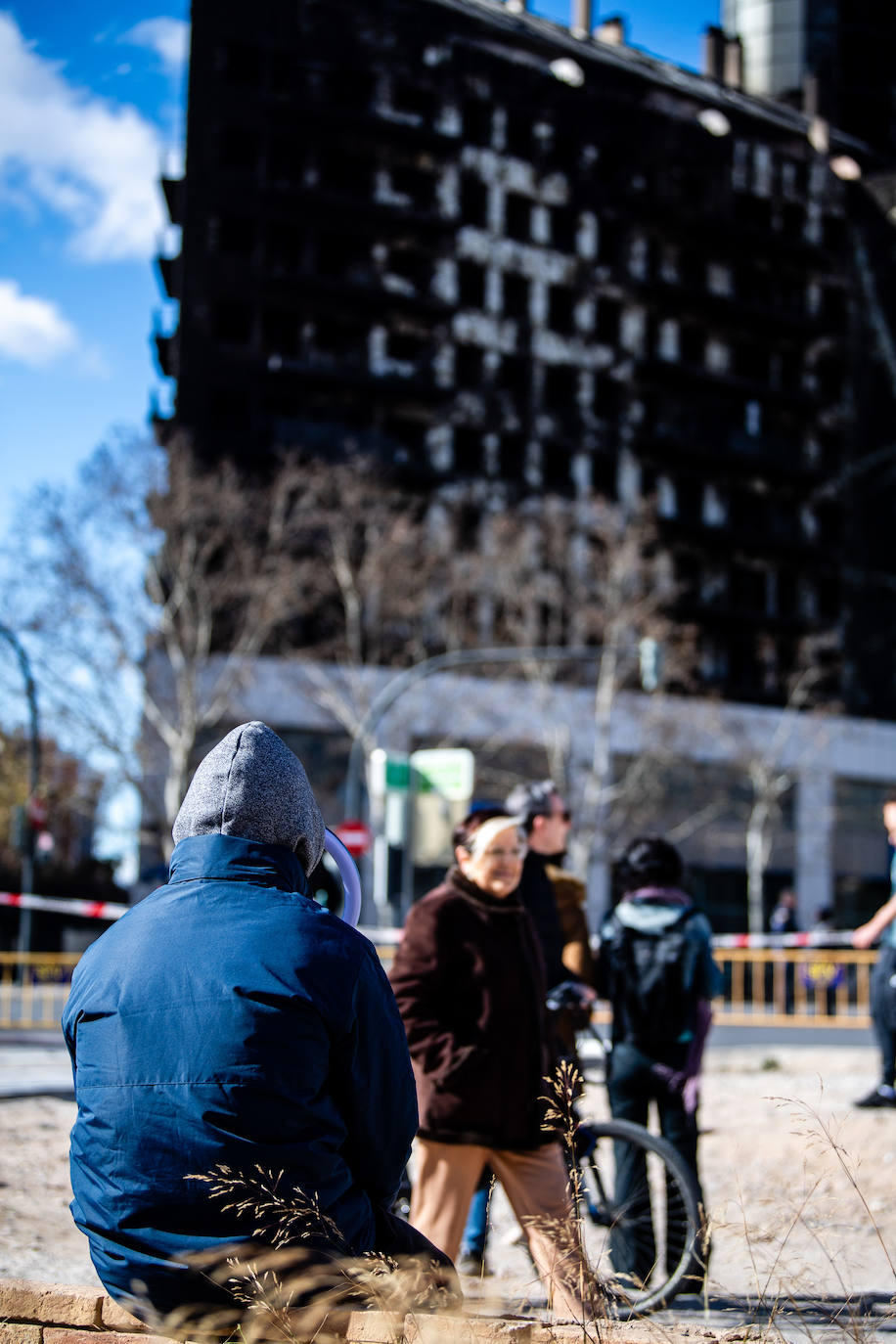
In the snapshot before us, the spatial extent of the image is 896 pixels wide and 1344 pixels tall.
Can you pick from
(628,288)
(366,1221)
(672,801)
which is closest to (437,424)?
(628,288)

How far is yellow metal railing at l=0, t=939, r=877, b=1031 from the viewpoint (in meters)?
19.6

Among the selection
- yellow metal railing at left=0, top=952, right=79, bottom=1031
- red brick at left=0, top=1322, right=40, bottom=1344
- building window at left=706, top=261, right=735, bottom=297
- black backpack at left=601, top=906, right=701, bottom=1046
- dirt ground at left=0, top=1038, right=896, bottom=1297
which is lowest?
yellow metal railing at left=0, top=952, right=79, bottom=1031

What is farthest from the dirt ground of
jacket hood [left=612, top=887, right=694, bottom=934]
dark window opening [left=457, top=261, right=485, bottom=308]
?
dark window opening [left=457, top=261, right=485, bottom=308]

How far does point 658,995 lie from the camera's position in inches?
218

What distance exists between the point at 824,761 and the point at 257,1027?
43.7 m

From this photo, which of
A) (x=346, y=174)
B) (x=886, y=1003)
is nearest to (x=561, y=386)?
(x=346, y=174)

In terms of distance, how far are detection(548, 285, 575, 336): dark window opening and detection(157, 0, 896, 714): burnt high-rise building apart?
0.34ft

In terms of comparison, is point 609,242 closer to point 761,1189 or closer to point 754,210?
point 754,210

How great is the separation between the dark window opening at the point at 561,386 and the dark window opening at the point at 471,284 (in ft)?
10.4

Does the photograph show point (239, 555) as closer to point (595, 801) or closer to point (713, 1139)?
point (595, 801)

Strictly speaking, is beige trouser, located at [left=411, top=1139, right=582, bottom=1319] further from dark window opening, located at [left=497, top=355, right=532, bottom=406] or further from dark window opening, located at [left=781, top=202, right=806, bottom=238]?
dark window opening, located at [left=781, top=202, right=806, bottom=238]

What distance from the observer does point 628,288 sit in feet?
161

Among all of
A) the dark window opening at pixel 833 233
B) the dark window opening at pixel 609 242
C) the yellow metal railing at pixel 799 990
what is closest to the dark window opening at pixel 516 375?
the dark window opening at pixel 609 242

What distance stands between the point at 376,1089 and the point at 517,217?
158 feet
